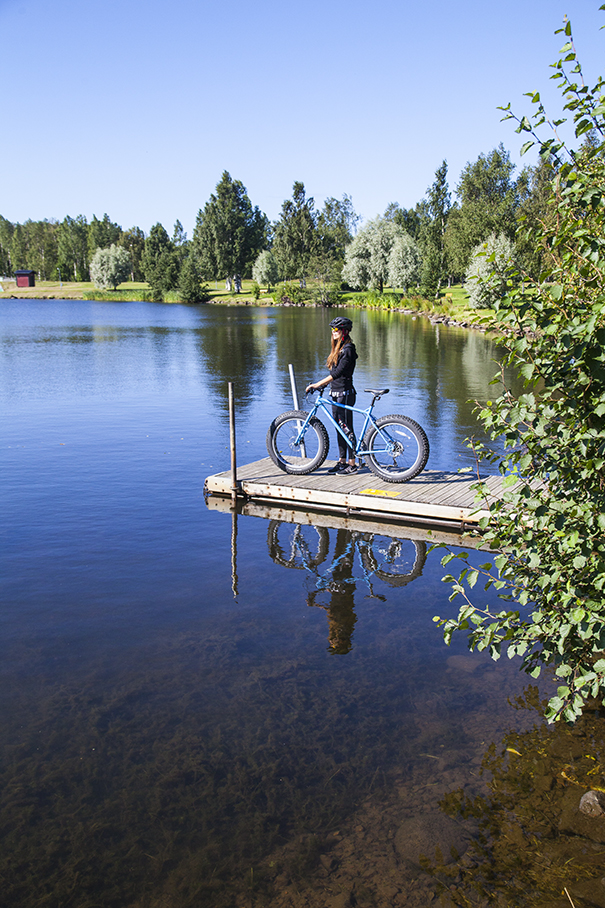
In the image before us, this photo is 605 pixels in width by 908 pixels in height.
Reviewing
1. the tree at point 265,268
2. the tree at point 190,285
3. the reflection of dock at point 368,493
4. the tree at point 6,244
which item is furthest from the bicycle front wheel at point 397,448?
the tree at point 6,244

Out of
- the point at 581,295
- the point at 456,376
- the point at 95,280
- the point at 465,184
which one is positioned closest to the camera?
the point at 581,295

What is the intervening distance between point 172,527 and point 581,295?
27.8ft

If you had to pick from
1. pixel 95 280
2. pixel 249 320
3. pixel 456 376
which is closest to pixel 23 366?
pixel 456 376

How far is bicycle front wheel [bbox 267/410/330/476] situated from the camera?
41.4 ft

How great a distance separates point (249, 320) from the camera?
71438 mm

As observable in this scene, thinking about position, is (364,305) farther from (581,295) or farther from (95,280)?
(581,295)

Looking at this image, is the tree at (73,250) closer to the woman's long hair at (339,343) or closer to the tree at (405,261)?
the tree at (405,261)

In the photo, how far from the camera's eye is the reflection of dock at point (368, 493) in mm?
10844

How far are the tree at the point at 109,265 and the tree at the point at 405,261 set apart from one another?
70.6m

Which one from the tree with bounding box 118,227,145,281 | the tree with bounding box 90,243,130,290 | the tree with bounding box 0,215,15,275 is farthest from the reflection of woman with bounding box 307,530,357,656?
the tree with bounding box 0,215,15,275

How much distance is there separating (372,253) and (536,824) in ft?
297

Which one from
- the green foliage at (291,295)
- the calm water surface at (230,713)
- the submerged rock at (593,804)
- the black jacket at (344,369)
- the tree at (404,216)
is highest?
the tree at (404,216)

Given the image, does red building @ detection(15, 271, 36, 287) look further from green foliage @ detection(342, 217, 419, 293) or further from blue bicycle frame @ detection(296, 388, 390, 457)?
blue bicycle frame @ detection(296, 388, 390, 457)

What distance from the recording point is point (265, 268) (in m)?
119
